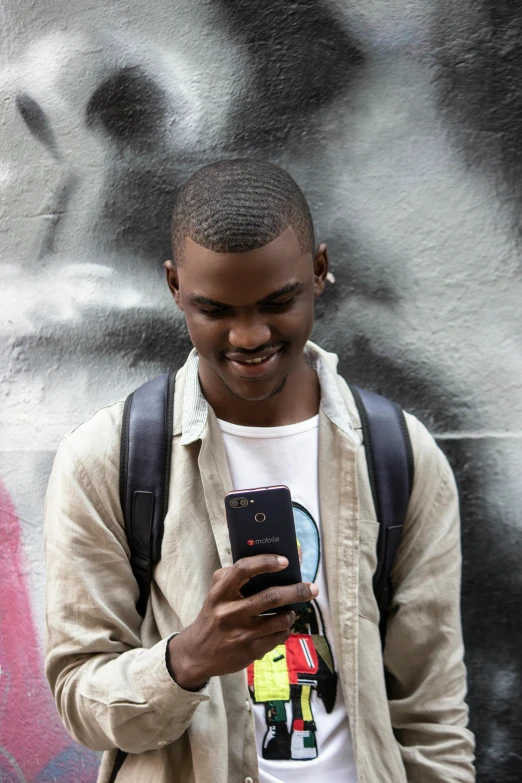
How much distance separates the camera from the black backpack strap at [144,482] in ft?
6.63

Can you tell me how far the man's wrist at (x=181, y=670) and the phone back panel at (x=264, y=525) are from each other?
254 mm

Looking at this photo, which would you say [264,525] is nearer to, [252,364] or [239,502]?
[239,502]

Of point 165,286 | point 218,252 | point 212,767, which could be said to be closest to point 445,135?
point 165,286

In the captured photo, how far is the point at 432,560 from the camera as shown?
7.24 feet

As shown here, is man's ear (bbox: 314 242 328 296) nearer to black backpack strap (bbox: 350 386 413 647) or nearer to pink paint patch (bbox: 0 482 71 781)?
black backpack strap (bbox: 350 386 413 647)

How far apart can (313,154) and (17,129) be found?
1.03 metres

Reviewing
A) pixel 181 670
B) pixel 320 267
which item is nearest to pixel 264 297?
pixel 320 267

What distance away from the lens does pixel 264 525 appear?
5.62 feet

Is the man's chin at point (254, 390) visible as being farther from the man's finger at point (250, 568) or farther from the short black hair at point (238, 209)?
the man's finger at point (250, 568)

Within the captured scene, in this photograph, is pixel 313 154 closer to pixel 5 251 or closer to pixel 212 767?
pixel 5 251

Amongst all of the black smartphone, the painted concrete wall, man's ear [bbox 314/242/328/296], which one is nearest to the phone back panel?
the black smartphone

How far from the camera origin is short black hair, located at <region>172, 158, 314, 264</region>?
6.25 ft

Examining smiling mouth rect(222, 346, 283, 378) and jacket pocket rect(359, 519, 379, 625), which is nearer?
smiling mouth rect(222, 346, 283, 378)

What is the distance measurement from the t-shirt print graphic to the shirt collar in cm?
28
